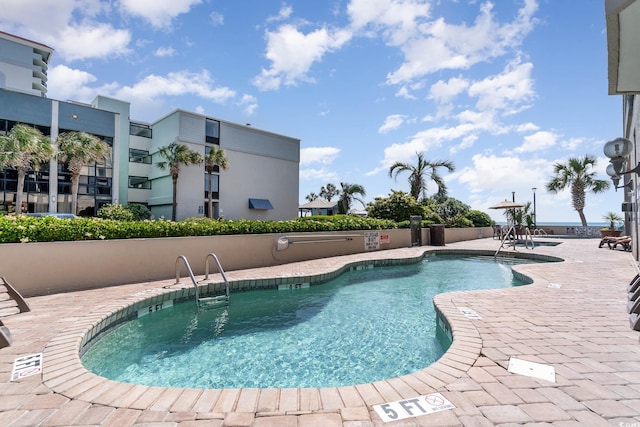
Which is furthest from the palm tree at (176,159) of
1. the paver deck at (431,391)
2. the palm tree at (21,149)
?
the paver deck at (431,391)

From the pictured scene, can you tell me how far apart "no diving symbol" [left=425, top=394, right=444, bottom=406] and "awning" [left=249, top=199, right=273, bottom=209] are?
29823 mm

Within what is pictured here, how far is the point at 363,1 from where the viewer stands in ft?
25.9

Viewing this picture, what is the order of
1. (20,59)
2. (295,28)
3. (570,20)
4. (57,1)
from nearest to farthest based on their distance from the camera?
(57,1), (570,20), (295,28), (20,59)

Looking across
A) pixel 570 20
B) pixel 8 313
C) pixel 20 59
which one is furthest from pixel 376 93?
pixel 20 59

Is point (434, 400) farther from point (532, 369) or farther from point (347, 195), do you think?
point (347, 195)

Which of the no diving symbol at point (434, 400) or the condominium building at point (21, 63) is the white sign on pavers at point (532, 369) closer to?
the no diving symbol at point (434, 400)

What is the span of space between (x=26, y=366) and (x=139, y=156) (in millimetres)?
31220

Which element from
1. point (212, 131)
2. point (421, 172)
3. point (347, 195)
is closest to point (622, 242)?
point (421, 172)

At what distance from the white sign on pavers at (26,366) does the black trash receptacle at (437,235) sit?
16.9 meters

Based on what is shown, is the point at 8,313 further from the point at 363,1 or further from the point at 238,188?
the point at 238,188

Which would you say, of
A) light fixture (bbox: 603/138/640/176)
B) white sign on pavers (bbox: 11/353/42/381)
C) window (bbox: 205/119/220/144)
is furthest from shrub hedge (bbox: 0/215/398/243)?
window (bbox: 205/119/220/144)

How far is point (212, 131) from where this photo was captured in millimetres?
29031

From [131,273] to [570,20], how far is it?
503 inches

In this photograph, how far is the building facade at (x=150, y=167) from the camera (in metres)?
22.7
